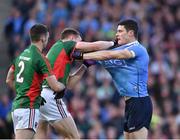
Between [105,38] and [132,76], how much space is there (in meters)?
7.96

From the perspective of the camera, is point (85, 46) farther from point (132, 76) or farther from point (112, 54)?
point (132, 76)

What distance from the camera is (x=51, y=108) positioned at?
37.2 feet

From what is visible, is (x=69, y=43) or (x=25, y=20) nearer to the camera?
(x=69, y=43)

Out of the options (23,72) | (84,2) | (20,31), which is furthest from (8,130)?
(23,72)

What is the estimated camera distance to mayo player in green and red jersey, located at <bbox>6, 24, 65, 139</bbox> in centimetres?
1070

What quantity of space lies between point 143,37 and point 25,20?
2973 mm

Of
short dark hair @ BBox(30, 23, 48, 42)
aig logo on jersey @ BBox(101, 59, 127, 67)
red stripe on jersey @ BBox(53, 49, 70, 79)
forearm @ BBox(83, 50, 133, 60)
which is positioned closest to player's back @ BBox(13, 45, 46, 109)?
short dark hair @ BBox(30, 23, 48, 42)

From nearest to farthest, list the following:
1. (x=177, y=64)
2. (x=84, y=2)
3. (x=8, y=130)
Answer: (x=8, y=130) < (x=177, y=64) < (x=84, y=2)

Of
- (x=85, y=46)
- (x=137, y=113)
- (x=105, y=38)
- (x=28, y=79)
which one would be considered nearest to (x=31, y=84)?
(x=28, y=79)

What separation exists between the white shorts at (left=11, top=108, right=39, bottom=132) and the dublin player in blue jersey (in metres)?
1.03

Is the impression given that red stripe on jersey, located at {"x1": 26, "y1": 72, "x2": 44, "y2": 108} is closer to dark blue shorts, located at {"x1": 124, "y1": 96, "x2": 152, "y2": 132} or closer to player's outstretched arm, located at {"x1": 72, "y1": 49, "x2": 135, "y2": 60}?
player's outstretched arm, located at {"x1": 72, "y1": 49, "x2": 135, "y2": 60}

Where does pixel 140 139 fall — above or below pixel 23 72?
below

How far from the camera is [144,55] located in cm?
1120

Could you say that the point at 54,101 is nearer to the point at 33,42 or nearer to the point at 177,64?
the point at 33,42
